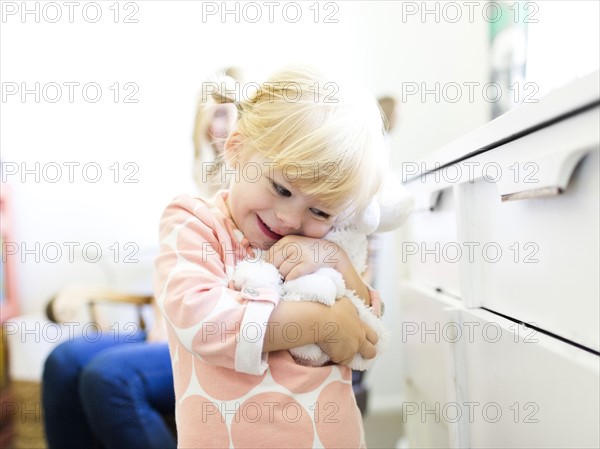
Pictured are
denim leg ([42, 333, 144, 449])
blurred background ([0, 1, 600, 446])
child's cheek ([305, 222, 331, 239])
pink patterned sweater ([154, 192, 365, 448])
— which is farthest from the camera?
blurred background ([0, 1, 600, 446])

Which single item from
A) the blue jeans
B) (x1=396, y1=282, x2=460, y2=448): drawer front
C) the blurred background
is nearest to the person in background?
the blue jeans

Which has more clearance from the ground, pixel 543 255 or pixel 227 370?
pixel 543 255

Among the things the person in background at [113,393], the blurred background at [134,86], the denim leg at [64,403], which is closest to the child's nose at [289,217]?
the person in background at [113,393]

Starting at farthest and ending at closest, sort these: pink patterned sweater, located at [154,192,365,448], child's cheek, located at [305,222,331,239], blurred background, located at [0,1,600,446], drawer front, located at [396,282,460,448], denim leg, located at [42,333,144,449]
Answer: blurred background, located at [0,1,600,446]
denim leg, located at [42,333,144,449]
drawer front, located at [396,282,460,448]
child's cheek, located at [305,222,331,239]
pink patterned sweater, located at [154,192,365,448]

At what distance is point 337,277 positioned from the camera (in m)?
0.65

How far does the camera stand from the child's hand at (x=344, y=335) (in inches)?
24.0

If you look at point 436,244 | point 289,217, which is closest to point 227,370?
point 289,217

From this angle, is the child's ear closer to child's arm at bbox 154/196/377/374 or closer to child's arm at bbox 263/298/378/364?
child's arm at bbox 154/196/377/374

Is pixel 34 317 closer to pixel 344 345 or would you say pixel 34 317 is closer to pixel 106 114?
pixel 106 114

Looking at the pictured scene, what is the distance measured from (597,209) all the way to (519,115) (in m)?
0.14

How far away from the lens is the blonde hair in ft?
2.02

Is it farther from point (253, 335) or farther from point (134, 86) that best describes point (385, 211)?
point (134, 86)

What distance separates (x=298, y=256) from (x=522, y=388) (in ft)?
0.99

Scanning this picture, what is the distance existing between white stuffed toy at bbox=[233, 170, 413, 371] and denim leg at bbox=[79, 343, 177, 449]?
387mm
